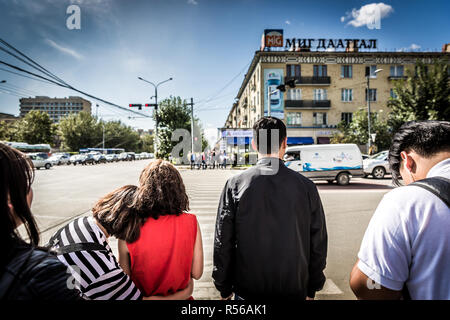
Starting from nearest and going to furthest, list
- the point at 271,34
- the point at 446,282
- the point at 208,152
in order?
1. the point at 446,282
2. the point at 208,152
3. the point at 271,34

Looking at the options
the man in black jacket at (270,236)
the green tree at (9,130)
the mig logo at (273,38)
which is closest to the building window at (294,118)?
the mig logo at (273,38)

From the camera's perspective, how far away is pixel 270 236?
65.4 inches

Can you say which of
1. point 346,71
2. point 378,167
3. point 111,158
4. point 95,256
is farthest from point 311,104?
point 111,158

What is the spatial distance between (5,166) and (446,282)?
194 cm

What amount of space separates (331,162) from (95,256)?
13.9 metres

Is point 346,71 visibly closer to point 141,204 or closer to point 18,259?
point 141,204

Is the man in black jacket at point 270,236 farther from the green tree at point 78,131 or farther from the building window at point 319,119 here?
the green tree at point 78,131

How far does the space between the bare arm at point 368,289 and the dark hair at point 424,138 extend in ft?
2.38

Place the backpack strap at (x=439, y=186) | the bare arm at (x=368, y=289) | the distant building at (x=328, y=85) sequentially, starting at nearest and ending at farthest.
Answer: the backpack strap at (x=439, y=186) < the bare arm at (x=368, y=289) < the distant building at (x=328, y=85)

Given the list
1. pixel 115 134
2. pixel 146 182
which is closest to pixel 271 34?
pixel 146 182

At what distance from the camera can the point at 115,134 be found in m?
74.9

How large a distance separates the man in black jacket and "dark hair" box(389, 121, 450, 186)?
2.14 ft

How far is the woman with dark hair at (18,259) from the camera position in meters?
0.78
